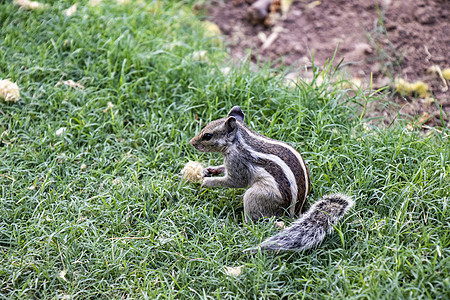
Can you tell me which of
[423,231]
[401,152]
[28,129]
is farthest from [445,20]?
[28,129]

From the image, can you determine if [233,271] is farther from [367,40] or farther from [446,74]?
[367,40]

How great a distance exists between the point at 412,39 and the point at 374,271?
3.06 meters

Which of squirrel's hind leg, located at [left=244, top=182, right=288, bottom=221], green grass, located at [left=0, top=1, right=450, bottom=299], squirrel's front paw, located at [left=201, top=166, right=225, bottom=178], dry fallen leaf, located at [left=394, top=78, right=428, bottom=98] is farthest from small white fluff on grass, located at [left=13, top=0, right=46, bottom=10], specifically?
dry fallen leaf, located at [left=394, top=78, right=428, bottom=98]

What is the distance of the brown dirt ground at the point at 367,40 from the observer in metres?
4.30

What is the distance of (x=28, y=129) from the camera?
392 cm

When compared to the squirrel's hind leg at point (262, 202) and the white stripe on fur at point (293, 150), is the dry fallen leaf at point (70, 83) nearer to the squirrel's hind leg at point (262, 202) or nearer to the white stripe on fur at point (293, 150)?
the white stripe on fur at point (293, 150)

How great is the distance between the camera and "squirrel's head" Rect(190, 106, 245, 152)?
3133 mm

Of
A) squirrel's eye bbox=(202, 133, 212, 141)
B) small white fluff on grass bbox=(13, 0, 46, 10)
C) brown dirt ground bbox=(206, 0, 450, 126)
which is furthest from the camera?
small white fluff on grass bbox=(13, 0, 46, 10)

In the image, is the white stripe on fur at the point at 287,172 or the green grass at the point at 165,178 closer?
the green grass at the point at 165,178

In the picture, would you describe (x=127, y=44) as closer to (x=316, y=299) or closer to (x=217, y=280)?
(x=217, y=280)

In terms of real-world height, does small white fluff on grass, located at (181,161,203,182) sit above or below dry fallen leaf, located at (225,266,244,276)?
above

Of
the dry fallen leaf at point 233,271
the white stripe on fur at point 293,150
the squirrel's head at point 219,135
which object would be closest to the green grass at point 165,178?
the dry fallen leaf at point 233,271

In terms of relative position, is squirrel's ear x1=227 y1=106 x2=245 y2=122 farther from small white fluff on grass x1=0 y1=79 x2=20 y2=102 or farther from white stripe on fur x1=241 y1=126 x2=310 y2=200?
small white fluff on grass x1=0 y1=79 x2=20 y2=102

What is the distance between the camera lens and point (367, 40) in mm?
4895
